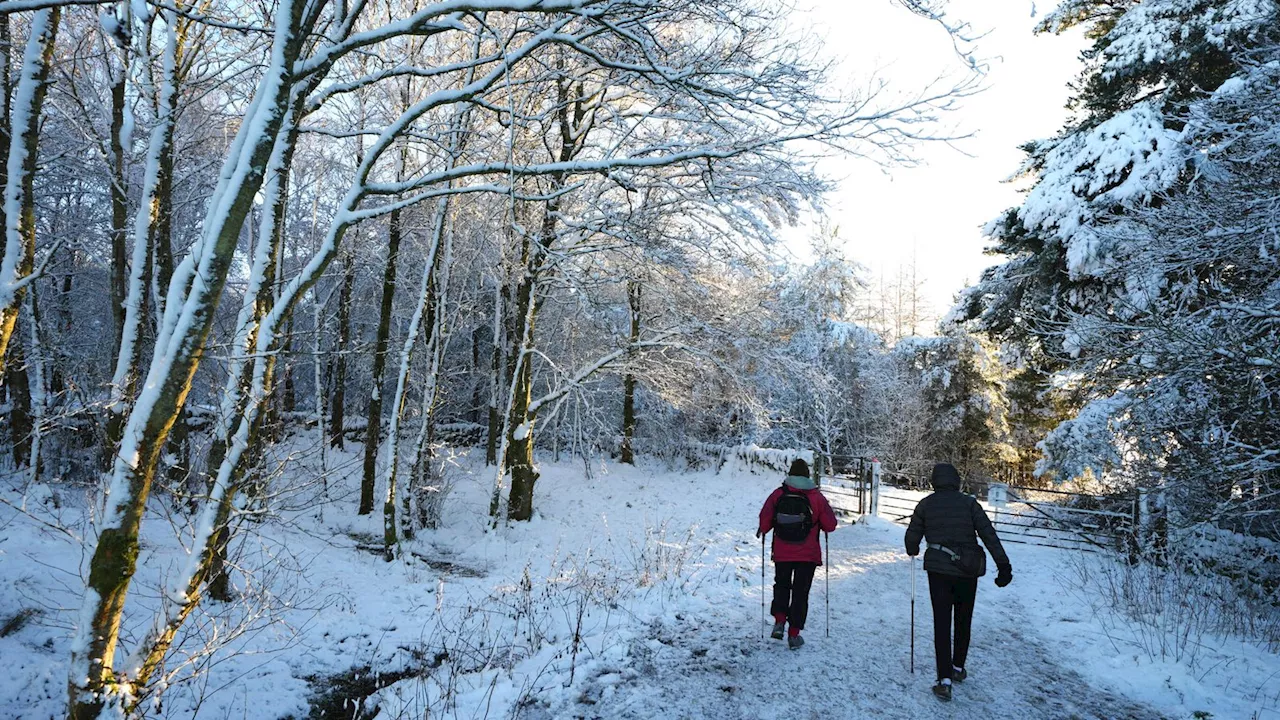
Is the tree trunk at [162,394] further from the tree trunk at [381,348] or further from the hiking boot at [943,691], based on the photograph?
the tree trunk at [381,348]

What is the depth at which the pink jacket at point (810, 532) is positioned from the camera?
5.84 m

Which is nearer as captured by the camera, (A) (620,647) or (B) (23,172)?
(B) (23,172)

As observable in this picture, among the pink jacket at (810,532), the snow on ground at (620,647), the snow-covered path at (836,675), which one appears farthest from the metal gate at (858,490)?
the pink jacket at (810,532)

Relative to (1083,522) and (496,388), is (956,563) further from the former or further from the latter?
(496,388)

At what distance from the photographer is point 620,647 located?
5359mm

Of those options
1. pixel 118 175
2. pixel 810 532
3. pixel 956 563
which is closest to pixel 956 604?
pixel 956 563

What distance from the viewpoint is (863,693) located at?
4.79 m

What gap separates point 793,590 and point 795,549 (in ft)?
1.44

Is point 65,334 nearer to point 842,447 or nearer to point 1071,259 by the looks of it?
point 1071,259

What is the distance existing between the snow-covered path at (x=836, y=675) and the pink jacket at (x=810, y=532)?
87 cm

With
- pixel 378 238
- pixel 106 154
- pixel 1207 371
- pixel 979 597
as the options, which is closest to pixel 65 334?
pixel 378 238

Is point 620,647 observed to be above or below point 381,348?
below

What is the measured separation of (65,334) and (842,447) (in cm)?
2871

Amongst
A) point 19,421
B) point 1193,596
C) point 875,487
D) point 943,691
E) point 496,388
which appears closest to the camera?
point 943,691
